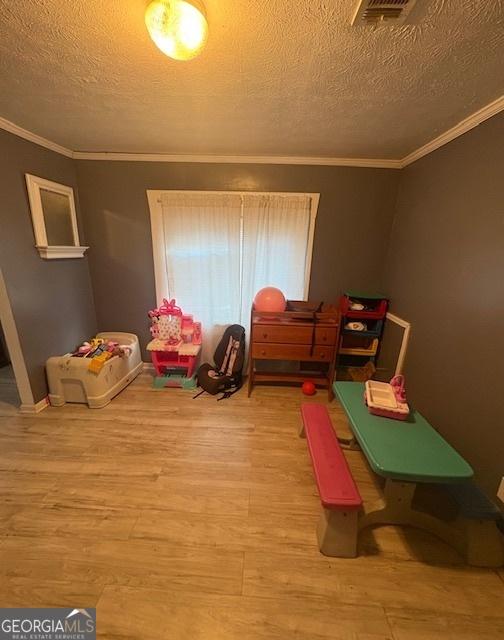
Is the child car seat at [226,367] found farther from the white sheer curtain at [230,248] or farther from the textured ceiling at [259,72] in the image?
the textured ceiling at [259,72]

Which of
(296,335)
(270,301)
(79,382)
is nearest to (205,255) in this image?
(270,301)

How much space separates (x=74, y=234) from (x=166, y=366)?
1.67 m

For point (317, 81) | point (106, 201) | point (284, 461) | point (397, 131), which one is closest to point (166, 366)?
point (284, 461)

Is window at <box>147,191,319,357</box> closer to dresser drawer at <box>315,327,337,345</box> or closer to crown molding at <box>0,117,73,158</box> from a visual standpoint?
dresser drawer at <box>315,327,337,345</box>

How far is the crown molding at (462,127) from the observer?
4.58 feet

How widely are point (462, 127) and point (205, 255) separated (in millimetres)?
2227

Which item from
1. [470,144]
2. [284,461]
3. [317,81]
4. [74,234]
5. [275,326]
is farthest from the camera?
[74,234]

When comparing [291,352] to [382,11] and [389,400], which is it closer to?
[389,400]

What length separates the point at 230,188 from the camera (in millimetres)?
2516

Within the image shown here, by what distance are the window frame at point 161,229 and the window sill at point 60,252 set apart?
0.74m

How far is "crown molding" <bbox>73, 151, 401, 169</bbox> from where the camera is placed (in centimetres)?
239

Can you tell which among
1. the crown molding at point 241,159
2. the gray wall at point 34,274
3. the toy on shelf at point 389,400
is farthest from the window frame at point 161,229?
the toy on shelf at point 389,400

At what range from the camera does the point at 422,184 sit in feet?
6.83

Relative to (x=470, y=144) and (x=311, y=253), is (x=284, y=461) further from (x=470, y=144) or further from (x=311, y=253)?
(x=470, y=144)
